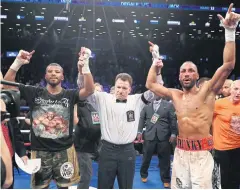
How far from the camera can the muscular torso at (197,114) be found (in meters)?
2.57

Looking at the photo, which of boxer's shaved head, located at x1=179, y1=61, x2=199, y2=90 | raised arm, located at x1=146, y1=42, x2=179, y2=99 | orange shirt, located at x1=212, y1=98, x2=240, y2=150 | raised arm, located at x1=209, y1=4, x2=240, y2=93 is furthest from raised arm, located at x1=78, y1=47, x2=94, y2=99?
orange shirt, located at x1=212, y1=98, x2=240, y2=150

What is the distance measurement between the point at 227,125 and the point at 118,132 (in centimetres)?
116

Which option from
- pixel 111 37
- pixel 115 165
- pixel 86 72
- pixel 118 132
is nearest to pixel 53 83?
pixel 86 72

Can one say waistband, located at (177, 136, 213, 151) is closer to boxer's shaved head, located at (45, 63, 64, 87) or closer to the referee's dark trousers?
the referee's dark trousers

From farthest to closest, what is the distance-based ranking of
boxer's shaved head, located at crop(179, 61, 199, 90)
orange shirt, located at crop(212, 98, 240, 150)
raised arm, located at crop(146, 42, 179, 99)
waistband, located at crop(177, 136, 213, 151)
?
orange shirt, located at crop(212, 98, 240, 150) → raised arm, located at crop(146, 42, 179, 99) → boxer's shaved head, located at crop(179, 61, 199, 90) → waistband, located at crop(177, 136, 213, 151)

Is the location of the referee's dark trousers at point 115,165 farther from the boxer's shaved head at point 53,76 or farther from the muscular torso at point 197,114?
the boxer's shaved head at point 53,76

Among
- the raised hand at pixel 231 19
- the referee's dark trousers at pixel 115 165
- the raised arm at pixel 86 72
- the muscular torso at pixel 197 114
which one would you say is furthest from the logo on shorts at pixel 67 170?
the raised hand at pixel 231 19

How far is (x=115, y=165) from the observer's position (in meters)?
2.84

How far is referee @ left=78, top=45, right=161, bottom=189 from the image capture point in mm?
2844

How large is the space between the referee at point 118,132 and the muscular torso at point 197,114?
41cm

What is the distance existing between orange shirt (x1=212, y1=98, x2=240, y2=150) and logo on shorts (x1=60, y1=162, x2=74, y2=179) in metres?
1.57

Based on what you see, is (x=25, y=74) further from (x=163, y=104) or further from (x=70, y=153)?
(x=70, y=153)

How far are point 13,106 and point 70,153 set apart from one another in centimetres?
81

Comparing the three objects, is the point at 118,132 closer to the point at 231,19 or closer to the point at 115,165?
the point at 115,165
